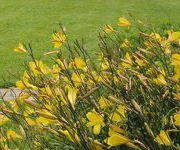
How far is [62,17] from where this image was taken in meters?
11.2

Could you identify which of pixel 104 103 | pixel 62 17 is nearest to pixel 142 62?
pixel 104 103

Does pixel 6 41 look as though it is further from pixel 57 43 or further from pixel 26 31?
pixel 57 43

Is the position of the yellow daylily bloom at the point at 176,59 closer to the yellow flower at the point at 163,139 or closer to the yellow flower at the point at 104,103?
the yellow flower at the point at 163,139

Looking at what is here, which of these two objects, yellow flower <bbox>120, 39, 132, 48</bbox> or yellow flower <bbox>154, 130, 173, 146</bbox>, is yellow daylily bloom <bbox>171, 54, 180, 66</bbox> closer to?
yellow flower <bbox>154, 130, 173, 146</bbox>

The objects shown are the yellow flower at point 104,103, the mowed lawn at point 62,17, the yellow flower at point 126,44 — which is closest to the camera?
the yellow flower at point 104,103

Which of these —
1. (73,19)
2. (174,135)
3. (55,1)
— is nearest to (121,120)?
(174,135)

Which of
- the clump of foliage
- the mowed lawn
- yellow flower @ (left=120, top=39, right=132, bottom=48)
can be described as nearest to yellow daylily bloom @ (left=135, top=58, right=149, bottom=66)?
the clump of foliage

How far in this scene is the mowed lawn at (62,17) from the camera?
919cm

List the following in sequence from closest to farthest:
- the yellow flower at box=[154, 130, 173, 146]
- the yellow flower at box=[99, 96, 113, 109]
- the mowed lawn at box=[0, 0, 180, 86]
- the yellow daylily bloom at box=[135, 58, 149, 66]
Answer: the yellow flower at box=[154, 130, 173, 146]
the yellow flower at box=[99, 96, 113, 109]
the yellow daylily bloom at box=[135, 58, 149, 66]
the mowed lawn at box=[0, 0, 180, 86]

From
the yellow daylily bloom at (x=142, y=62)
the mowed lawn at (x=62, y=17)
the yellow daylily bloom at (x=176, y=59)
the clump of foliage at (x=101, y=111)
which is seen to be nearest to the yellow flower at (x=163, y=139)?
the clump of foliage at (x=101, y=111)

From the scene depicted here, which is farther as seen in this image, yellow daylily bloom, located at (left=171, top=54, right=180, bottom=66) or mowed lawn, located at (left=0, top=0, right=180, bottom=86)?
mowed lawn, located at (left=0, top=0, right=180, bottom=86)

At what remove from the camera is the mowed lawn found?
9185 millimetres

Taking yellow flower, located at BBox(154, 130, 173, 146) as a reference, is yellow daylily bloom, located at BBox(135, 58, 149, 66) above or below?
above

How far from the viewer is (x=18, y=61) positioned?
7.95 meters
